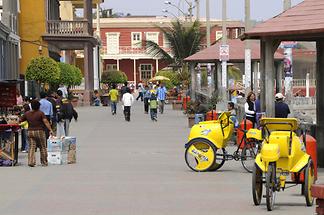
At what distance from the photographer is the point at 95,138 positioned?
3183cm

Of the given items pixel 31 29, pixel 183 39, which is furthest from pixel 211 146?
pixel 31 29

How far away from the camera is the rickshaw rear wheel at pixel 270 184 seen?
1340 cm

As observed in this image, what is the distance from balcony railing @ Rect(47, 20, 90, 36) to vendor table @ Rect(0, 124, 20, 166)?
123 ft

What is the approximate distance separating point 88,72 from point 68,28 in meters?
3.75

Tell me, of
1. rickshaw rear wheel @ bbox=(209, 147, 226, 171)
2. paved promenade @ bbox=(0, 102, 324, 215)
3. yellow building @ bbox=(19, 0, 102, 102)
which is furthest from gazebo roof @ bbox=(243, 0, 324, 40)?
yellow building @ bbox=(19, 0, 102, 102)

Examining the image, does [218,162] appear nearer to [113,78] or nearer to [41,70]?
[41,70]

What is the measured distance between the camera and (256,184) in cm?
1377

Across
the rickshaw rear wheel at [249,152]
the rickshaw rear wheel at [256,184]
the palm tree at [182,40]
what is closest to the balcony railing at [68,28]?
the palm tree at [182,40]

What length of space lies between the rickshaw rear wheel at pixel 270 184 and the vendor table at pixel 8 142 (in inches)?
372

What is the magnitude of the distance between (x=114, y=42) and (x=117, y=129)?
7135 centimetres

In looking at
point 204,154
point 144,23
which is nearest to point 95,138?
point 204,154

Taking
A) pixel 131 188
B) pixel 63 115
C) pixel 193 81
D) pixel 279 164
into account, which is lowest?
pixel 131 188

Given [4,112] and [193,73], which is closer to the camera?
[4,112]

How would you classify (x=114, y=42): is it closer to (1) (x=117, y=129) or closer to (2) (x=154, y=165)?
(1) (x=117, y=129)
